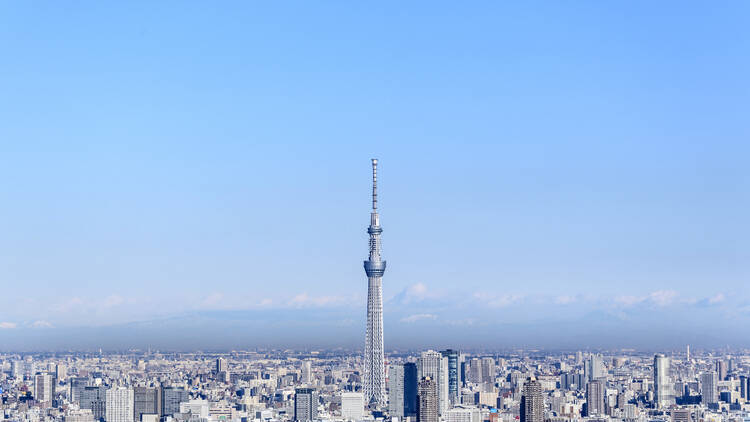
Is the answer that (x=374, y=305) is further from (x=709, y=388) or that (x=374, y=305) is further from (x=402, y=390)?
(x=709, y=388)

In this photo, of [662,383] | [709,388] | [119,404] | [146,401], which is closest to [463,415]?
[709,388]

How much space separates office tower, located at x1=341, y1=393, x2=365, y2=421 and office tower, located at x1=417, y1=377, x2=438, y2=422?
1435mm

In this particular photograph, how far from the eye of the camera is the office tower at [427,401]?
31.0 meters

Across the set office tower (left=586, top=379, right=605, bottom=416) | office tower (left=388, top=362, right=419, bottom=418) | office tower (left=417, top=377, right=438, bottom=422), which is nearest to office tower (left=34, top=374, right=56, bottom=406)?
office tower (left=388, top=362, right=419, bottom=418)

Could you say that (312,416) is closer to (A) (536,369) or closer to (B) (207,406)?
(B) (207,406)

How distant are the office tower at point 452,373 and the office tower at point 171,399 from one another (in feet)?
21.5

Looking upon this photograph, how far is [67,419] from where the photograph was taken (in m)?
29.0

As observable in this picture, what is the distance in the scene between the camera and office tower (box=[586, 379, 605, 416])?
32031 mm

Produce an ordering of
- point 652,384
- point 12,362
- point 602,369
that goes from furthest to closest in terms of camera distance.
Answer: point 602,369 < point 652,384 < point 12,362

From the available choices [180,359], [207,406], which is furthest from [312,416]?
[180,359]

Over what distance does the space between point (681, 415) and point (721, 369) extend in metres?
2.54

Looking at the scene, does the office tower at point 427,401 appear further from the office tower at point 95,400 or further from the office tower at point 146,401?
the office tower at point 95,400

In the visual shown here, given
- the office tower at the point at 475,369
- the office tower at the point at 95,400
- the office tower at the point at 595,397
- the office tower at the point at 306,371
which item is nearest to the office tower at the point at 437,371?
the office tower at the point at 475,369

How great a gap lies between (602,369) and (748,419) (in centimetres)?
1092
